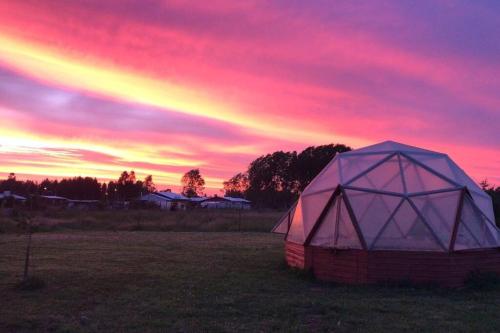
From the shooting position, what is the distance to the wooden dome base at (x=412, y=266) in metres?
13.1

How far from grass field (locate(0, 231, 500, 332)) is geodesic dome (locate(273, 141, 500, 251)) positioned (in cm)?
136

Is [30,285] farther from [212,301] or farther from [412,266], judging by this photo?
[412,266]

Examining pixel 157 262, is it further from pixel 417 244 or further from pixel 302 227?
pixel 417 244

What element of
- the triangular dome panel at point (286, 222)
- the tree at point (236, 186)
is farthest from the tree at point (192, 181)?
the triangular dome panel at point (286, 222)

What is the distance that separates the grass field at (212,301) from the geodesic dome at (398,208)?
1356 mm

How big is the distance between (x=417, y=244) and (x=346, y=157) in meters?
3.97

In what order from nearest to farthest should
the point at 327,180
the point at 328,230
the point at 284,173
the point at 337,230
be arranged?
1. the point at 337,230
2. the point at 328,230
3. the point at 327,180
4. the point at 284,173

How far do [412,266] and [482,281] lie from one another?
181cm

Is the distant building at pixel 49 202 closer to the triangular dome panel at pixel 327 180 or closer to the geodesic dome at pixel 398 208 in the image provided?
the geodesic dome at pixel 398 208

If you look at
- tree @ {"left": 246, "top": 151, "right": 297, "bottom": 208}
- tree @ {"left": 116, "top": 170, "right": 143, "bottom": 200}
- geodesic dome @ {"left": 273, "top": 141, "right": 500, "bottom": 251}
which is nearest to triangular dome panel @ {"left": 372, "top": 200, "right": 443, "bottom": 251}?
geodesic dome @ {"left": 273, "top": 141, "right": 500, "bottom": 251}

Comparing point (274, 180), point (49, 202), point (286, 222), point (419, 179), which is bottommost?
point (286, 222)

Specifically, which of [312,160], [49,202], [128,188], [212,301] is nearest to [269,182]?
[312,160]

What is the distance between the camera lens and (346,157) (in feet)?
53.8

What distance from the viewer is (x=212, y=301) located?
1116 centimetres
